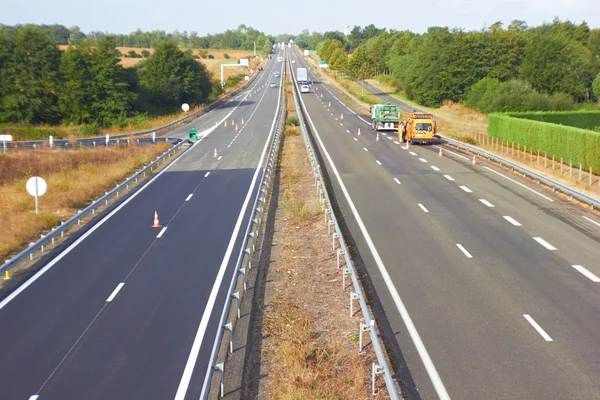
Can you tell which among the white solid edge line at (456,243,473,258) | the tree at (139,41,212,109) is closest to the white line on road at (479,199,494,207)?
the white solid edge line at (456,243,473,258)

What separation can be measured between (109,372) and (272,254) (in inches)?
323

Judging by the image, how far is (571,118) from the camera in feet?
181

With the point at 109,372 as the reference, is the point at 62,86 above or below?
above

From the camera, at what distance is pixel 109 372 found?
38.3 feet

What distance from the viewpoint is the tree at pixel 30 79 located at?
204 feet

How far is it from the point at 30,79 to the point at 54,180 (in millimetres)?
36742

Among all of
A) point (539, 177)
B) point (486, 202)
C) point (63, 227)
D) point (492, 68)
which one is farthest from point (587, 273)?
point (492, 68)

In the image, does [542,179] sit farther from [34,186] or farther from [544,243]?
[34,186]

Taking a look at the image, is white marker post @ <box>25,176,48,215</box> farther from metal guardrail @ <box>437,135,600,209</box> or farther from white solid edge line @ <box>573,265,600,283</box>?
metal guardrail @ <box>437,135,600,209</box>

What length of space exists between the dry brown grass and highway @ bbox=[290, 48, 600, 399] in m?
11.4

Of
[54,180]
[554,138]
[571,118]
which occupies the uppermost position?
[571,118]

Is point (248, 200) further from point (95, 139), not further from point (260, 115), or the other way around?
point (260, 115)

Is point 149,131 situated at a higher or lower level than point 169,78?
lower

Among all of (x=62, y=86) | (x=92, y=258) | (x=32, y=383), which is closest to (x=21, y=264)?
(x=92, y=258)
